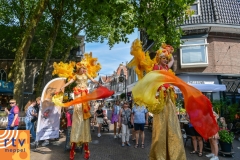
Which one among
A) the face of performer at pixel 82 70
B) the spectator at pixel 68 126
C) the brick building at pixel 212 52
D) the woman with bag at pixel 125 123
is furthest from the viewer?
the brick building at pixel 212 52

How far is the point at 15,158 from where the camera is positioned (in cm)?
491

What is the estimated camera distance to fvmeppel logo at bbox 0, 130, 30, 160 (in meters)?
4.92

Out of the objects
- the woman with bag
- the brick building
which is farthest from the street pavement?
the brick building

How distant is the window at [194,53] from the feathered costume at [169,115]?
1298cm

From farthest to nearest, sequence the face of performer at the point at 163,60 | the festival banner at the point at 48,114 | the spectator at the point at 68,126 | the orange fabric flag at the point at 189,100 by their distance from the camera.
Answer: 1. the festival banner at the point at 48,114
2. the spectator at the point at 68,126
3. the face of performer at the point at 163,60
4. the orange fabric flag at the point at 189,100

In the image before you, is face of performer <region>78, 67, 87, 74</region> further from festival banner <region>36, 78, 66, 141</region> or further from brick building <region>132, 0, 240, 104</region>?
brick building <region>132, 0, 240, 104</region>

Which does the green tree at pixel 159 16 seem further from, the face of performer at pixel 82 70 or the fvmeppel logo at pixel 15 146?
the fvmeppel logo at pixel 15 146

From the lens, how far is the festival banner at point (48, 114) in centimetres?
771

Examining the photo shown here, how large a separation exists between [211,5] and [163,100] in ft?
52.6

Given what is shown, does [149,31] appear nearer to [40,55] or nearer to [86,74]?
[86,74]

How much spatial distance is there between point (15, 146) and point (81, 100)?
6.38 feet

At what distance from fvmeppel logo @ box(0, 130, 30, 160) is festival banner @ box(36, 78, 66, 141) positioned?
259cm

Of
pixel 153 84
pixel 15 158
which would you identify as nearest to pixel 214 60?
pixel 153 84

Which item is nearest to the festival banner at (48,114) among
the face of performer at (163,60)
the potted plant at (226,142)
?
the face of performer at (163,60)
